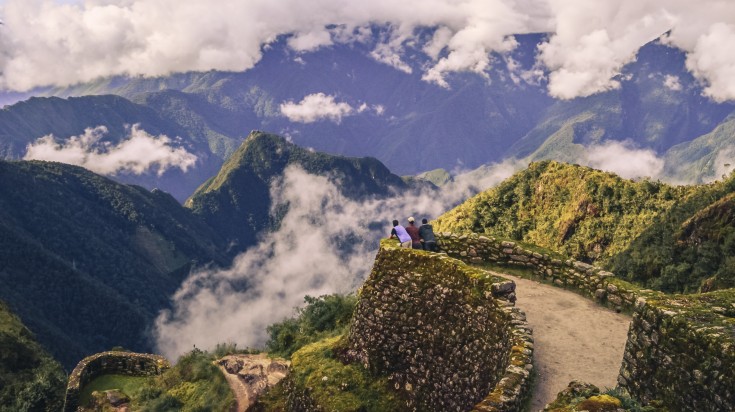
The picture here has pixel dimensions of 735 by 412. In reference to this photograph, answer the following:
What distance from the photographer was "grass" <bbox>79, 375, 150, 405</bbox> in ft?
106

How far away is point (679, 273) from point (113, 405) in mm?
43418

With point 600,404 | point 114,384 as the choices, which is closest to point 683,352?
point 600,404

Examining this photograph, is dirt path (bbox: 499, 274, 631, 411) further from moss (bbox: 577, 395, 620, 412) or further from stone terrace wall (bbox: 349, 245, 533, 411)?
moss (bbox: 577, 395, 620, 412)

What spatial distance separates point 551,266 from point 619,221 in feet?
187

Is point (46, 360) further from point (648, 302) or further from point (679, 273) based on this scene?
point (679, 273)

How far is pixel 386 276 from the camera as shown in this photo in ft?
56.0

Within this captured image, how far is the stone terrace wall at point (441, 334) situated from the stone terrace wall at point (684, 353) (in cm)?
231

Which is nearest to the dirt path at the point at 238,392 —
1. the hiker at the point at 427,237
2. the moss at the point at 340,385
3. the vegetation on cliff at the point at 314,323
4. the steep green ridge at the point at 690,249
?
the vegetation on cliff at the point at 314,323

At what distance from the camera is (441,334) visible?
14797mm

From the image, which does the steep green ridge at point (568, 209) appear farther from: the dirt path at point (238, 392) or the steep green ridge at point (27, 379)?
the dirt path at point (238, 392)

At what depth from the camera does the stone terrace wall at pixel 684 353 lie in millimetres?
8750

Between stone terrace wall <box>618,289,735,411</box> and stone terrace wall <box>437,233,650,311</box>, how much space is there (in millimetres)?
5922

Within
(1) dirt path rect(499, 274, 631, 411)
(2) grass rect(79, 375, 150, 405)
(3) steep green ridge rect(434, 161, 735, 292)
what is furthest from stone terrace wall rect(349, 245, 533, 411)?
(3) steep green ridge rect(434, 161, 735, 292)

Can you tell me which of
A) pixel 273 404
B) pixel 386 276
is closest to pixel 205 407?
pixel 273 404
